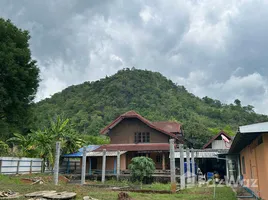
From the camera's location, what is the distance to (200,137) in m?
38.8

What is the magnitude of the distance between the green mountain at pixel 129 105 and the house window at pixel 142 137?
810 inches

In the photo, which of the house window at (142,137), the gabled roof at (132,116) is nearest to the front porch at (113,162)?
the house window at (142,137)

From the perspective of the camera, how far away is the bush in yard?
69.9ft

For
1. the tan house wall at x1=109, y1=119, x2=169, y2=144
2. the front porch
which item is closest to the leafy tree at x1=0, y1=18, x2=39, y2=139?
the front porch

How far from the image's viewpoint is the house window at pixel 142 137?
28.0 metres

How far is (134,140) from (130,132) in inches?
37.8

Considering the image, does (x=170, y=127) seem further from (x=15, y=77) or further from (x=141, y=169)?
(x=15, y=77)

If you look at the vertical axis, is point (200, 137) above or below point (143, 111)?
below

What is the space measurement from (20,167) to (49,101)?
42192 mm

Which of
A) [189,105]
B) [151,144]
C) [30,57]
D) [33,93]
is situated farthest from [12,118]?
[189,105]

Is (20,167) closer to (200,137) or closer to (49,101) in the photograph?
(200,137)

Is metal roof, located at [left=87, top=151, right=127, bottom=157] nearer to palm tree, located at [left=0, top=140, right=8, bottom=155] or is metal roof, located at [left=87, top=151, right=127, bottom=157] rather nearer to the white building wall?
palm tree, located at [left=0, top=140, right=8, bottom=155]

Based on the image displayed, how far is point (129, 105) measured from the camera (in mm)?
59719

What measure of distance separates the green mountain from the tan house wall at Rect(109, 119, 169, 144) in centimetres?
2040
